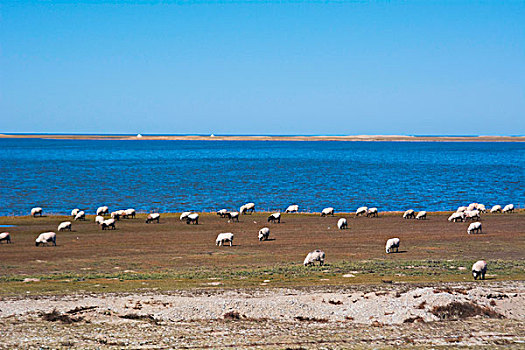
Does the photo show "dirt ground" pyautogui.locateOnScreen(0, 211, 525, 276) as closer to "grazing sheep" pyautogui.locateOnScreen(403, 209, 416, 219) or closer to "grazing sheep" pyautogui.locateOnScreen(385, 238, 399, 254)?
"grazing sheep" pyautogui.locateOnScreen(385, 238, 399, 254)

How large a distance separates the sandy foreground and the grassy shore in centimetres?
313

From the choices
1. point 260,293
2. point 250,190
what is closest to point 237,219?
point 260,293

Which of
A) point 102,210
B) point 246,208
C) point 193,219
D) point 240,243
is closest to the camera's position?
point 240,243

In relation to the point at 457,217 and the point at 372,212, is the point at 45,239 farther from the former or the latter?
the point at 457,217

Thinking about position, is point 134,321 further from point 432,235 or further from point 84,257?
point 432,235

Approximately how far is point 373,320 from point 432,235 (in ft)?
86.0

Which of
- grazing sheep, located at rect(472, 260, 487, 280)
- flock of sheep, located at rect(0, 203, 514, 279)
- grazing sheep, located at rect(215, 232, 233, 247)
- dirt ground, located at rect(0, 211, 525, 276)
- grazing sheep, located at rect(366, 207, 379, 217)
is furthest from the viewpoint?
grazing sheep, located at rect(366, 207, 379, 217)

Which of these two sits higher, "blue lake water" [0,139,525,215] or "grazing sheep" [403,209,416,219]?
"grazing sheep" [403,209,416,219]

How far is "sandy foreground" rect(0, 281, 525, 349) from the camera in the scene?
17.2 metres

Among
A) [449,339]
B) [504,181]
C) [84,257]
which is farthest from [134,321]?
[504,181]

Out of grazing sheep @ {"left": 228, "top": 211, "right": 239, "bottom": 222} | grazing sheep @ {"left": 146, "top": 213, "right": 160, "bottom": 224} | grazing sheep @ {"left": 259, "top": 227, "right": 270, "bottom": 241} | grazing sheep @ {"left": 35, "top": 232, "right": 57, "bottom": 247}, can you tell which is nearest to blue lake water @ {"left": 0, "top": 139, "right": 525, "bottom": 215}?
grazing sheep @ {"left": 146, "top": 213, "right": 160, "bottom": 224}

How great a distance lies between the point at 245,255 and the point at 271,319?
15634mm

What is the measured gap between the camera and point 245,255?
35406mm

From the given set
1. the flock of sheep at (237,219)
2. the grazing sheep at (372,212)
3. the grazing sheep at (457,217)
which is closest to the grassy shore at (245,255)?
the flock of sheep at (237,219)
